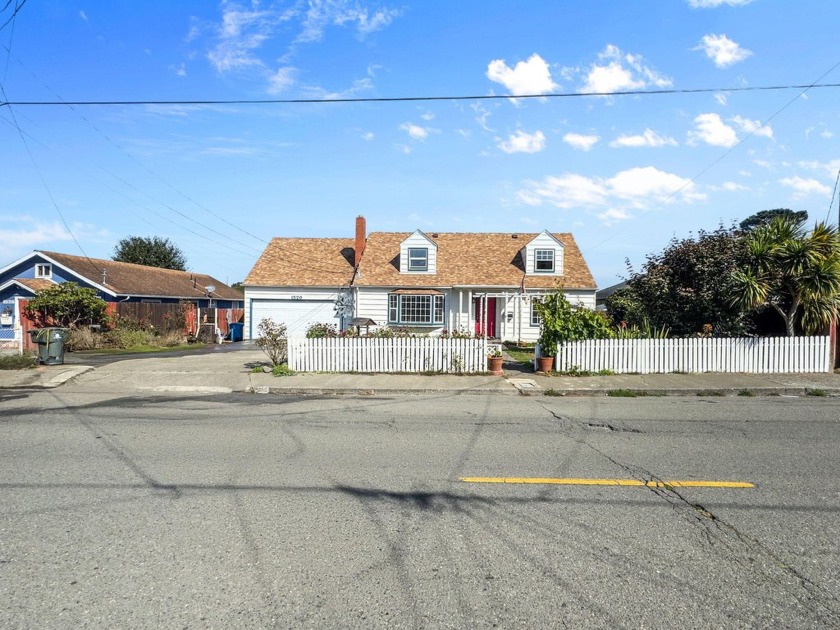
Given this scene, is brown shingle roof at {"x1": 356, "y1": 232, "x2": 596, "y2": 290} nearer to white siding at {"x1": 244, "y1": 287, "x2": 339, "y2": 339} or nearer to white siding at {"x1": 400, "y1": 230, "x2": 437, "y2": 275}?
white siding at {"x1": 400, "y1": 230, "x2": 437, "y2": 275}

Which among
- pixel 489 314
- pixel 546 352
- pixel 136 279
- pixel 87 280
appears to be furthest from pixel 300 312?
pixel 546 352

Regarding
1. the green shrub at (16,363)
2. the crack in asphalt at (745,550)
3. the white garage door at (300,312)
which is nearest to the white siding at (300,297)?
the white garage door at (300,312)

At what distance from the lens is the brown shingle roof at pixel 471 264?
85.4ft

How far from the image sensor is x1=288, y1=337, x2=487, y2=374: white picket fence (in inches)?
588

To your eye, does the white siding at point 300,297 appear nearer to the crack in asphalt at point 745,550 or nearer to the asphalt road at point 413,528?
the asphalt road at point 413,528

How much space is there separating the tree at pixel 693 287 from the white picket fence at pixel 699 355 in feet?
3.40

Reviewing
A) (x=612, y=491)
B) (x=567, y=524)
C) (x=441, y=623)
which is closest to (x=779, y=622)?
(x=567, y=524)

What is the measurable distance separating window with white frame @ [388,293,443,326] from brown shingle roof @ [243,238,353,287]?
11.9ft

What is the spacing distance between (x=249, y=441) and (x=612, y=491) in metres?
4.58

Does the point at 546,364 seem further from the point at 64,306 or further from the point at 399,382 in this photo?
the point at 64,306

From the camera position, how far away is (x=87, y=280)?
3002 centimetres

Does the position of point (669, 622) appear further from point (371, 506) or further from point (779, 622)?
point (371, 506)

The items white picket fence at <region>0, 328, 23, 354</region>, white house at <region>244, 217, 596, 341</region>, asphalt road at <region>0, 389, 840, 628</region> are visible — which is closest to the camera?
asphalt road at <region>0, 389, 840, 628</region>

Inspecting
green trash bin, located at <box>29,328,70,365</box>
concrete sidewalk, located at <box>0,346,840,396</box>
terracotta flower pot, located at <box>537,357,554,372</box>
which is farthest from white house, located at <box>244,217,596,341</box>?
green trash bin, located at <box>29,328,70,365</box>
